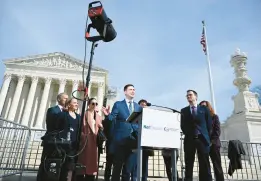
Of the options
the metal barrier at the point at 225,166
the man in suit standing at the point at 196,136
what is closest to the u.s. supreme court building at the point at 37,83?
the metal barrier at the point at 225,166

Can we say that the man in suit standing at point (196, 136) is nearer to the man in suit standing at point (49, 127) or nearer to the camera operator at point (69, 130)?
the camera operator at point (69, 130)

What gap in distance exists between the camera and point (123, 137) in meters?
3.85

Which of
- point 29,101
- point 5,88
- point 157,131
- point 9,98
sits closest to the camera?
point 157,131

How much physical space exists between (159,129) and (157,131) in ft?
0.16

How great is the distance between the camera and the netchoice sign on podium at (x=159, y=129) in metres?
3.05

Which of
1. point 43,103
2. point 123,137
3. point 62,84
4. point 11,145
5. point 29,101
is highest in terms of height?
point 62,84

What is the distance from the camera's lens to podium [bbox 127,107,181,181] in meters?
3.03

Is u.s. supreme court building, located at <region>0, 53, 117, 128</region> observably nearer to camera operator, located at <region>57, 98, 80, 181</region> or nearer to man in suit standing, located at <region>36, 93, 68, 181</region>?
camera operator, located at <region>57, 98, 80, 181</region>

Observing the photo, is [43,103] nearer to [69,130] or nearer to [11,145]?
[11,145]

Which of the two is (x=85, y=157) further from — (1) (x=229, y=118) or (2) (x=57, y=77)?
(2) (x=57, y=77)

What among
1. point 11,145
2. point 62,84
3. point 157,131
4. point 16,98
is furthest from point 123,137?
point 16,98

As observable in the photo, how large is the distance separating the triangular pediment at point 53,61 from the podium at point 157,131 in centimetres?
3881

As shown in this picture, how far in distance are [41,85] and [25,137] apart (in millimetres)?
38968

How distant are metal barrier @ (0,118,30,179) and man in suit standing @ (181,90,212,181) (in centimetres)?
412
